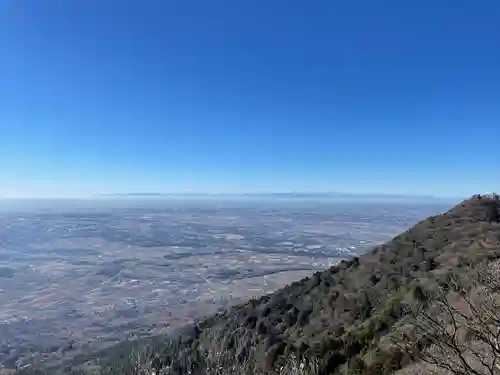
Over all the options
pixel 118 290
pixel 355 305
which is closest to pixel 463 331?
pixel 355 305

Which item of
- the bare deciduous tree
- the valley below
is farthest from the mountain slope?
the valley below

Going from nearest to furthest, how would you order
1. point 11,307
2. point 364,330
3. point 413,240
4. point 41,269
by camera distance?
point 364,330 < point 413,240 < point 11,307 < point 41,269

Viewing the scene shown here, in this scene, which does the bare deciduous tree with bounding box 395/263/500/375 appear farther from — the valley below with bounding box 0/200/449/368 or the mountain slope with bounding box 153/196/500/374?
the valley below with bounding box 0/200/449/368

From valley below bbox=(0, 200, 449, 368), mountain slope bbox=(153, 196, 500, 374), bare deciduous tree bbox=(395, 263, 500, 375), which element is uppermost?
bare deciduous tree bbox=(395, 263, 500, 375)

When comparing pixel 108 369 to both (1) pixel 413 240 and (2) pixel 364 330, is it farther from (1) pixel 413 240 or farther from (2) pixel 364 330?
(1) pixel 413 240

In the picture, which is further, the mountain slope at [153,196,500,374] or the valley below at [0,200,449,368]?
the valley below at [0,200,449,368]

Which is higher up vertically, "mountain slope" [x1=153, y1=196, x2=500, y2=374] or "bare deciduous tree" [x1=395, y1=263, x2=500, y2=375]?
"bare deciduous tree" [x1=395, y1=263, x2=500, y2=375]

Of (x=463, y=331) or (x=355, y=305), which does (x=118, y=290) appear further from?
(x=463, y=331)

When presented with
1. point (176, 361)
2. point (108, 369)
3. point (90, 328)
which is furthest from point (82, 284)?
point (176, 361)
